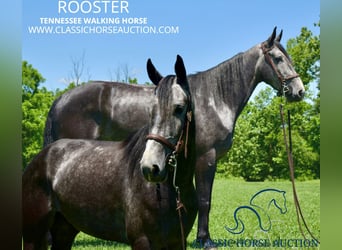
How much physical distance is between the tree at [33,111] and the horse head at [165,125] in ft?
12.3

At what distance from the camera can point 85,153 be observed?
317 centimetres

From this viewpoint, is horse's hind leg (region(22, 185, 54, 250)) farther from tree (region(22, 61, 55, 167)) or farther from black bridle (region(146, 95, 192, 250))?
tree (region(22, 61, 55, 167))

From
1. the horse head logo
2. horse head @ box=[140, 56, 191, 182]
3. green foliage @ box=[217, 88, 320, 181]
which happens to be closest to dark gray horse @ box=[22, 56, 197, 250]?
horse head @ box=[140, 56, 191, 182]

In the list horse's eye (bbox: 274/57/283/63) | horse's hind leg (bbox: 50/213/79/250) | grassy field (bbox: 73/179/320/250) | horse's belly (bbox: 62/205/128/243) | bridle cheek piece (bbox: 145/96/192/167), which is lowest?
grassy field (bbox: 73/179/320/250)

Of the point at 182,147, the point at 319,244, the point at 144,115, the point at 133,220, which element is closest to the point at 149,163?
the point at 182,147

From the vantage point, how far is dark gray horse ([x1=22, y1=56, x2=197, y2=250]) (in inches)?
98.4

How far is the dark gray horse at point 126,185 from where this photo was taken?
250 cm

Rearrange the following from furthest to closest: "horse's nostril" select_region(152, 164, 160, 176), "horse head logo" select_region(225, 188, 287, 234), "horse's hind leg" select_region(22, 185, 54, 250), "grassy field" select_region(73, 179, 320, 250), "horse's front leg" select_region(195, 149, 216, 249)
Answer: "horse head logo" select_region(225, 188, 287, 234), "grassy field" select_region(73, 179, 320, 250), "horse's front leg" select_region(195, 149, 216, 249), "horse's hind leg" select_region(22, 185, 54, 250), "horse's nostril" select_region(152, 164, 160, 176)

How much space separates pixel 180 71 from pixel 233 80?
2.76m

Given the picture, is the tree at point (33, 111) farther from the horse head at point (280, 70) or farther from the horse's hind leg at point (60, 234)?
the horse head at point (280, 70)

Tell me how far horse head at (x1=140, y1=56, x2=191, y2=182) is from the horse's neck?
260 centimetres

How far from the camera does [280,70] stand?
17.0 feet

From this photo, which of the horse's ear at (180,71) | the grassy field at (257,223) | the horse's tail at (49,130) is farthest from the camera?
the grassy field at (257,223)

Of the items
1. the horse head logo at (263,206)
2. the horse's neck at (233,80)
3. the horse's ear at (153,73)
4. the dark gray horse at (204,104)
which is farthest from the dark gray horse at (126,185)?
the horse head logo at (263,206)
